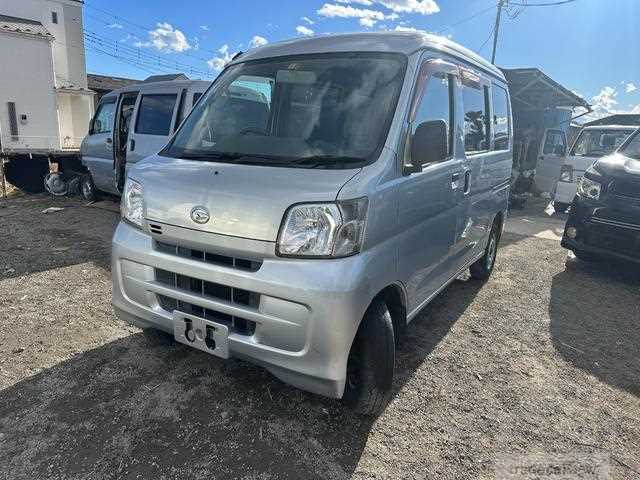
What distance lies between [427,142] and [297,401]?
5.40 feet

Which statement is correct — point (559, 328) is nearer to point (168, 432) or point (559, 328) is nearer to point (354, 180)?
point (354, 180)

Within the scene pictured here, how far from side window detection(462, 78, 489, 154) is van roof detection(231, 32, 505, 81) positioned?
1.18ft

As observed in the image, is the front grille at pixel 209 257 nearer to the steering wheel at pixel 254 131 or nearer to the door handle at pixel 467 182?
the steering wheel at pixel 254 131

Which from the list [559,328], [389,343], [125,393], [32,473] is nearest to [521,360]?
[559,328]

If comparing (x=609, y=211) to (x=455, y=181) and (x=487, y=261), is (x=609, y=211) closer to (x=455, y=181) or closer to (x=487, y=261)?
(x=487, y=261)

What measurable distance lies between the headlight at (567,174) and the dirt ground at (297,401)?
6428 millimetres

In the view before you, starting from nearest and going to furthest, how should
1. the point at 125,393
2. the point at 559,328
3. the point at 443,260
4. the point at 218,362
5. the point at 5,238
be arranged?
the point at 125,393 → the point at 218,362 → the point at 443,260 → the point at 559,328 → the point at 5,238

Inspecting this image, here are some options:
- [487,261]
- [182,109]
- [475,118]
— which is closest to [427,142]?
[475,118]

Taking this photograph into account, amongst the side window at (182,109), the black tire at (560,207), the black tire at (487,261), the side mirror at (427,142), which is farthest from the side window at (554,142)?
the side mirror at (427,142)

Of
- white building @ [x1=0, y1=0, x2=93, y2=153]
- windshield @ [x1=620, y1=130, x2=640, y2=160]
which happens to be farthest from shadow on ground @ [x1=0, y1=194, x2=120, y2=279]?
white building @ [x1=0, y1=0, x2=93, y2=153]

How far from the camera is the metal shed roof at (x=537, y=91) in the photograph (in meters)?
12.4

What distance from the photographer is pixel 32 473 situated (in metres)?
1.96

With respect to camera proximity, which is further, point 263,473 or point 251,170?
point 251,170

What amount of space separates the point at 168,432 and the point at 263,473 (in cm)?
58
